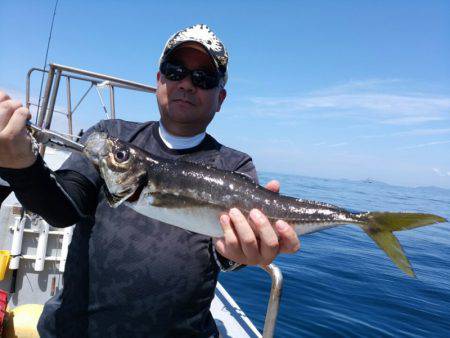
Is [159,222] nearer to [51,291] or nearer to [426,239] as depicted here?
[51,291]

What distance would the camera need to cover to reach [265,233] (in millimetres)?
2705

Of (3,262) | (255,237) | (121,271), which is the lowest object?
(3,262)

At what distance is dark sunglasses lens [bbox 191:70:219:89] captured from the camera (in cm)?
353

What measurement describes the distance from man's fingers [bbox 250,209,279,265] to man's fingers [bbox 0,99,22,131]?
6.08 ft

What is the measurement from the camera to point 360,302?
12.9 metres

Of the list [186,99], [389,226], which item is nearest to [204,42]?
[186,99]

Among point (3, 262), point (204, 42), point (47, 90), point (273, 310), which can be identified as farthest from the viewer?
point (47, 90)

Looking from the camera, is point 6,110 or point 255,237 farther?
point 255,237

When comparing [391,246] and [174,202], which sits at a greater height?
[174,202]

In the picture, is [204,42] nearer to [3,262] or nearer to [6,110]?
[6,110]

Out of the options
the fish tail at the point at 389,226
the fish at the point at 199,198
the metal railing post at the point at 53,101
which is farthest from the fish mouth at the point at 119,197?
the metal railing post at the point at 53,101

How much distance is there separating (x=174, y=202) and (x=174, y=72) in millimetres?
1445

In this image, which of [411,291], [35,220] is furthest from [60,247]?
[411,291]

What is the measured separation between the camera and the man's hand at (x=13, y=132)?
2.25m
